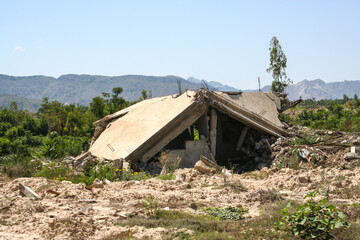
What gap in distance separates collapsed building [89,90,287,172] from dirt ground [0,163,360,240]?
185 centimetres

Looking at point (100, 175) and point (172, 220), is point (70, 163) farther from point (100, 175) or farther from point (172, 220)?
point (172, 220)

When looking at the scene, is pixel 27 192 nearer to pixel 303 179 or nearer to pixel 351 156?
pixel 303 179

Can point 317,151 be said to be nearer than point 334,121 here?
Yes

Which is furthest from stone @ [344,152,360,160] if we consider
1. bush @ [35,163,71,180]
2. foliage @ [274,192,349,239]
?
bush @ [35,163,71,180]

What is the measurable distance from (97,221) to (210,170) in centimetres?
396

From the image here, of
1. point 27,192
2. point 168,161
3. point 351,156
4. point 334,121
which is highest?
point 334,121

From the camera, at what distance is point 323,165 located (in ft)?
28.2

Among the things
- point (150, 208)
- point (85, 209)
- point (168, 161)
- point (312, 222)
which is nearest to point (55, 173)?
point (168, 161)

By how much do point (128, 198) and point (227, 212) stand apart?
1.75 m

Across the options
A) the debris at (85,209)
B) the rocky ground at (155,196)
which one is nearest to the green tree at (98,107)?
the rocky ground at (155,196)

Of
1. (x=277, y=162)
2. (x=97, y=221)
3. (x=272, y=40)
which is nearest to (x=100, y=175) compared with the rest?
(x=97, y=221)

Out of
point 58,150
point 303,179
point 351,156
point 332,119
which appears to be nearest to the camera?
point 303,179

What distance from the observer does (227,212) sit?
5418mm

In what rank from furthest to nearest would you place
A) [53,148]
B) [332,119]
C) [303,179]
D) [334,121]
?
[332,119] → [334,121] → [53,148] → [303,179]
